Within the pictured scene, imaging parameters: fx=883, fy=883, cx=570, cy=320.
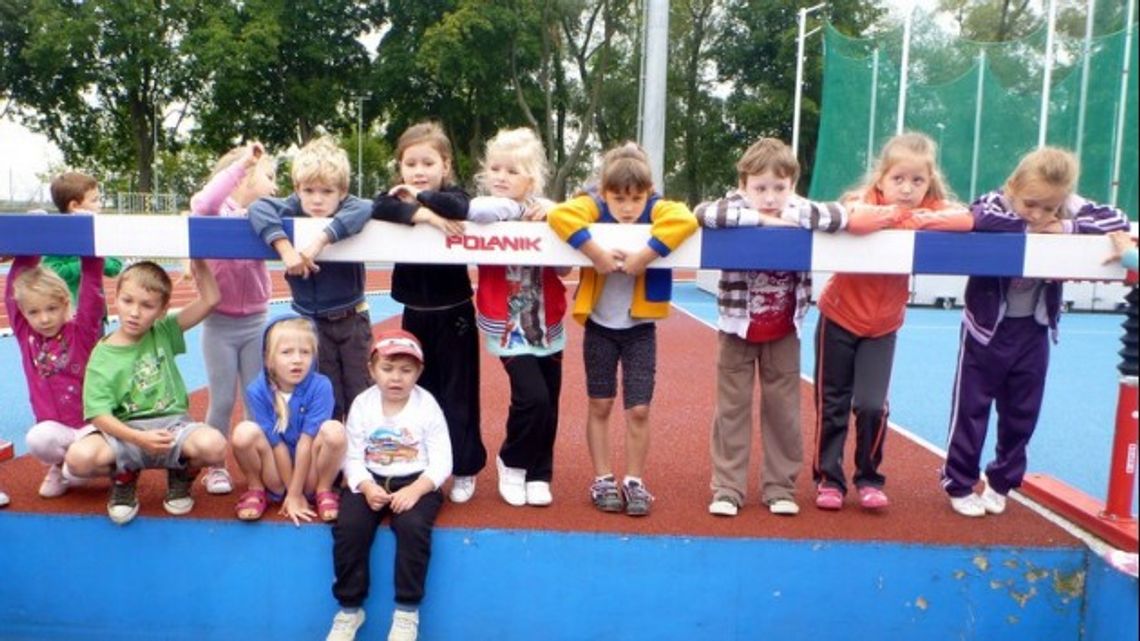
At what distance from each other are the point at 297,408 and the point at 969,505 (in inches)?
85.5

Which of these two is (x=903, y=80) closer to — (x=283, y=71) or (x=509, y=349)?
(x=509, y=349)

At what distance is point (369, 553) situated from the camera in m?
2.57

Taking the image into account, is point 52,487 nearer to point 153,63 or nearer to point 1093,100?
point 1093,100

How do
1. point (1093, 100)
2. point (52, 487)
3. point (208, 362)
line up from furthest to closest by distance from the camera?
point (1093, 100) < point (208, 362) < point (52, 487)

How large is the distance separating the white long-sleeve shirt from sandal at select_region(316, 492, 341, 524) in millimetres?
77

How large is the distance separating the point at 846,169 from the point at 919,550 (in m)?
13.3

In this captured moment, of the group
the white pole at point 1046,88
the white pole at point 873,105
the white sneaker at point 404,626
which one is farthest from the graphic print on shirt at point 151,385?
the white pole at point 873,105

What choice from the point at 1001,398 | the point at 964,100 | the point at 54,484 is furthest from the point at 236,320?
the point at 964,100

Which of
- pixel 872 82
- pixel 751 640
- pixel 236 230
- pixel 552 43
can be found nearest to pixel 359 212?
pixel 236 230

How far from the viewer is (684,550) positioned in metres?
2.55

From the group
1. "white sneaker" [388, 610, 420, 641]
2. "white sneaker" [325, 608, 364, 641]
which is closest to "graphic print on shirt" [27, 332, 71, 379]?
"white sneaker" [325, 608, 364, 641]

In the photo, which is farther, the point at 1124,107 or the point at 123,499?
the point at 1124,107

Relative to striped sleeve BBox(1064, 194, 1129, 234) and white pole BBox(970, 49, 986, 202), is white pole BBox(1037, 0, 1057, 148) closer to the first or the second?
white pole BBox(970, 49, 986, 202)

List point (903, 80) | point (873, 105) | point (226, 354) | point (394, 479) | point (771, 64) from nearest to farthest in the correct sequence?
1. point (394, 479)
2. point (226, 354)
3. point (903, 80)
4. point (873, 105)
5. point (771, 64)
